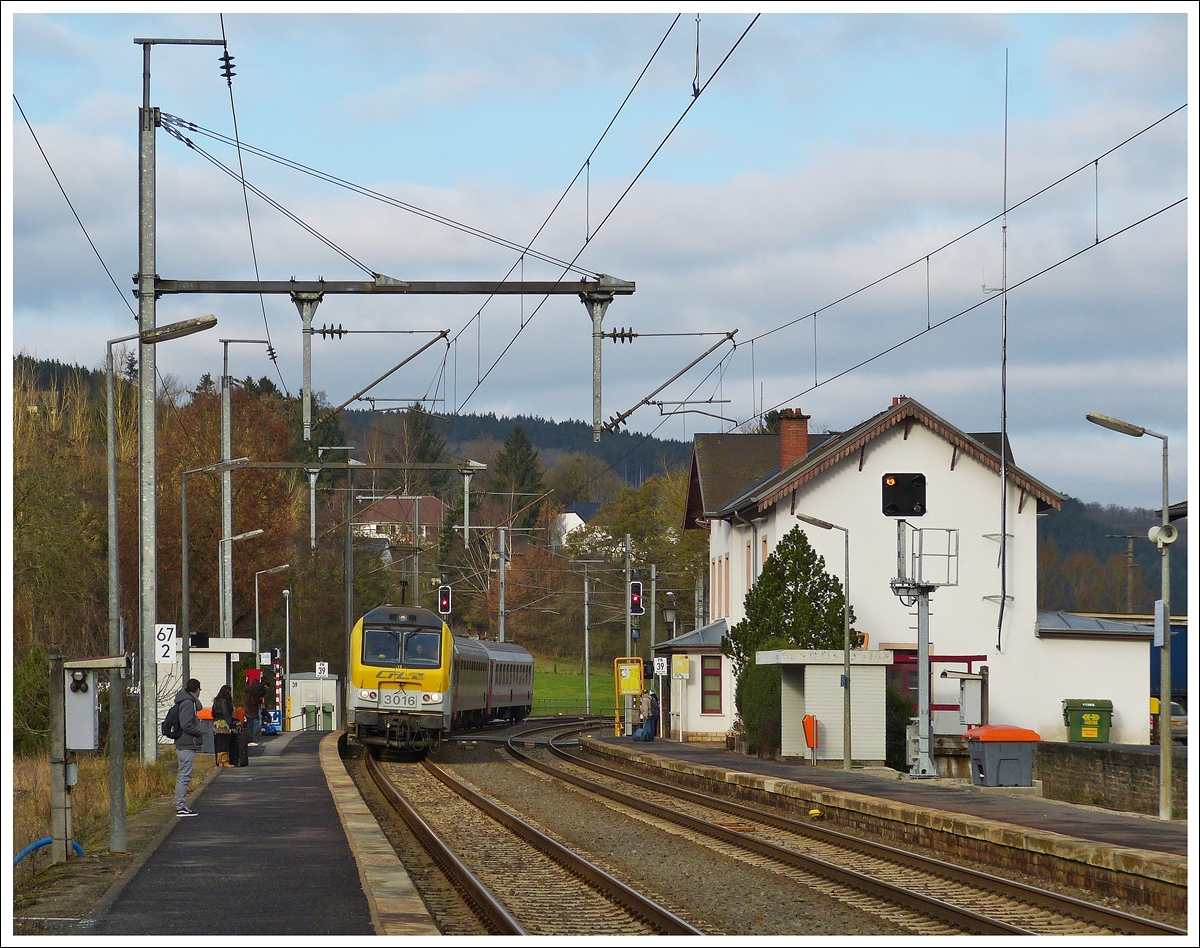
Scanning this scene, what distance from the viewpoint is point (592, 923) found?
12.0 meters

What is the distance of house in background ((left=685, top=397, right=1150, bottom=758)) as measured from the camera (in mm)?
39156

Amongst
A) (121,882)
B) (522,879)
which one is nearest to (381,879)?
(121,882)

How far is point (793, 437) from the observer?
47.3m

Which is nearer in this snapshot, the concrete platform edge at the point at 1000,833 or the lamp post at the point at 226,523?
the concrete platform edge at the point at 1000,833

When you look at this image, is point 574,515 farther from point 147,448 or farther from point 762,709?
point 147,448

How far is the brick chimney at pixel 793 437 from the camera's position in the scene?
155 ft

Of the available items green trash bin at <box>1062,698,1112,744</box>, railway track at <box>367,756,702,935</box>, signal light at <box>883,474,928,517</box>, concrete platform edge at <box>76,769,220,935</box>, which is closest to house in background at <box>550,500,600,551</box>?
green trash bin at <box>1062,698,1112,744</box>

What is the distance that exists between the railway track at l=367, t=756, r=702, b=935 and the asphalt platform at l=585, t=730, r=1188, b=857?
461 cm

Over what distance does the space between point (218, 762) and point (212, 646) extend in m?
7.43

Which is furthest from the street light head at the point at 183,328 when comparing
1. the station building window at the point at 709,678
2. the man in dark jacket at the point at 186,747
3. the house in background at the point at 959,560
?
the station building window at the point at 709,678

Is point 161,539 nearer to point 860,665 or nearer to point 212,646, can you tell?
point 212,646

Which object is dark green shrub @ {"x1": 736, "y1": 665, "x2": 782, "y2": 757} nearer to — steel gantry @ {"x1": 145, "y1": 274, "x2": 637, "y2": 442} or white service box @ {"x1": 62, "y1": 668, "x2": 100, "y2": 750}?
steel gantry @ {"x1": 145, "y1": 274, "x2": 637, "y2": 442}

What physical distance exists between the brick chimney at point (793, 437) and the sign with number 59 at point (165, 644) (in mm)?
22943

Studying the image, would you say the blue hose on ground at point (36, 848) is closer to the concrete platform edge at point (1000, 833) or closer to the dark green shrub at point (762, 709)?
the concrete platform edge at point (1000, 833)
